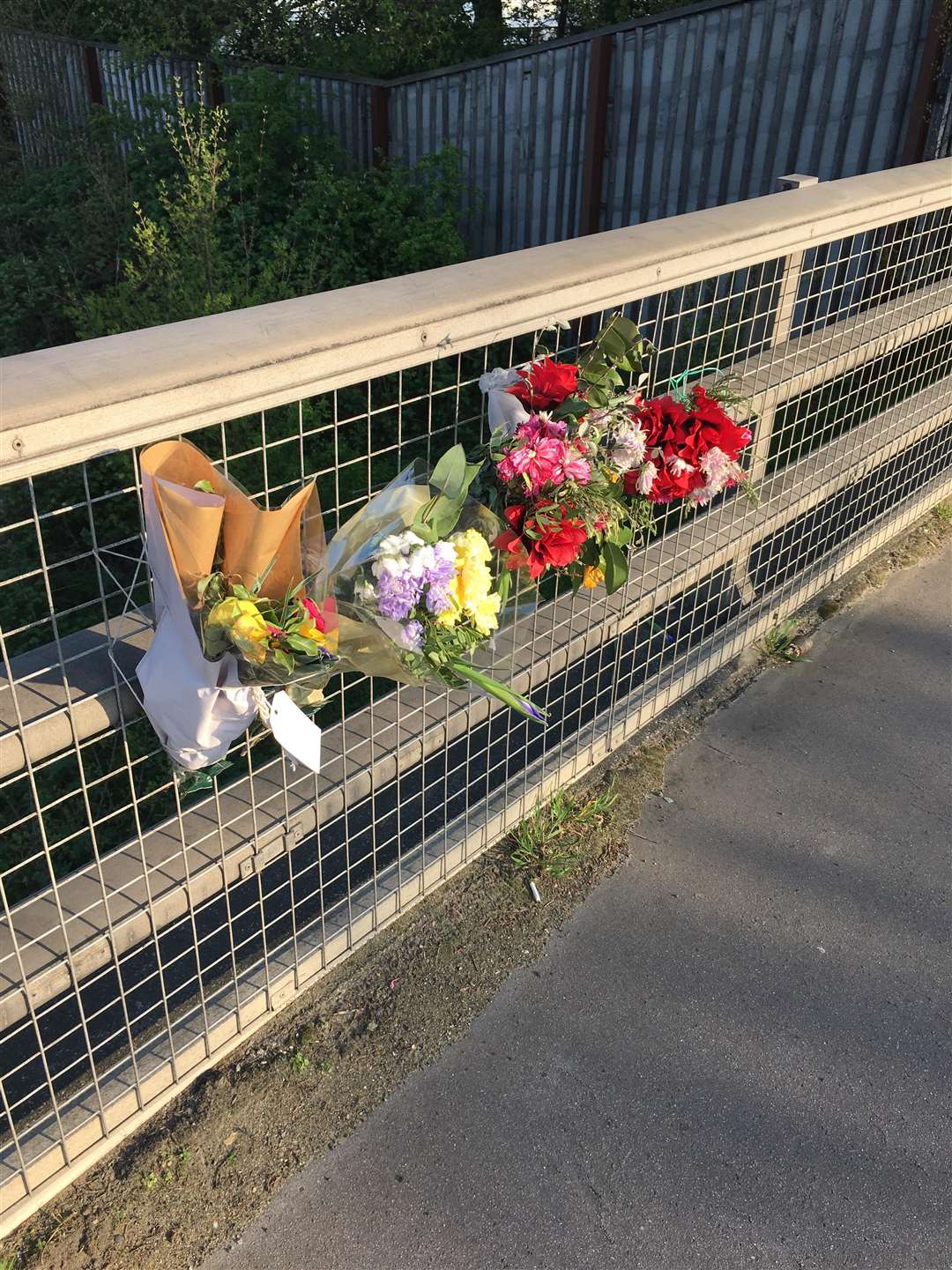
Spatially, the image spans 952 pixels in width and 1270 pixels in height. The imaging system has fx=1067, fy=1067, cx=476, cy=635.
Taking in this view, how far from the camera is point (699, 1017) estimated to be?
264 cm

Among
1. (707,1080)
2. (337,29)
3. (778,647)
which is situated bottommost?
(707,1080)

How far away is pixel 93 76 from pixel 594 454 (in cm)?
1365

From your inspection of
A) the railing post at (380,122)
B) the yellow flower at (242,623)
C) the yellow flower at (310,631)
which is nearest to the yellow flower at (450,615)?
the yellow flower at (310,631)

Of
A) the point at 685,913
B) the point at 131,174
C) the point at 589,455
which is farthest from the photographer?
the point at 131,174

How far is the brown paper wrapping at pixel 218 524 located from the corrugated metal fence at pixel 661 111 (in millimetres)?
6371

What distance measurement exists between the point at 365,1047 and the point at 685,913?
3.17ft

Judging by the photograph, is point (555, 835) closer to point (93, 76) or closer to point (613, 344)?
point (613, 344)

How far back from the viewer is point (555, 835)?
10.3 ft

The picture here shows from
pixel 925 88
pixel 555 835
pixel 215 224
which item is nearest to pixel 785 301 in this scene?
pixel 555 835

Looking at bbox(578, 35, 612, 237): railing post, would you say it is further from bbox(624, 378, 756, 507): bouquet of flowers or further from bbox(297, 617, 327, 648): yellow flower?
bbox(297, 617, 327, 648): yellow flower

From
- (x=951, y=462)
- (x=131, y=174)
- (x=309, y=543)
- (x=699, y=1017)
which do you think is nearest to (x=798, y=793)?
(x=699, y=1017)

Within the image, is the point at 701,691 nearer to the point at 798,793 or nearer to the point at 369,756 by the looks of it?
the point at 798,793

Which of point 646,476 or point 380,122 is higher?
point 380,122

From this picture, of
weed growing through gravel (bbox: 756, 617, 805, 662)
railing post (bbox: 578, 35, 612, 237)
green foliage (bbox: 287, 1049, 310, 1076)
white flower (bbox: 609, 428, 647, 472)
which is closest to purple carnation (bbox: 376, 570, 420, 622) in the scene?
white flower (bbox: 609, 428, 647, 472)
